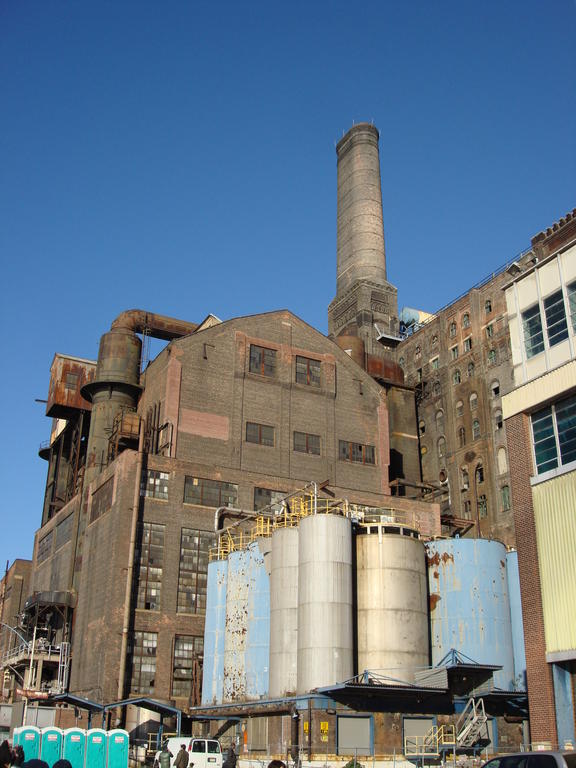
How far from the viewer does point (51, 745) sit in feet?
98.6

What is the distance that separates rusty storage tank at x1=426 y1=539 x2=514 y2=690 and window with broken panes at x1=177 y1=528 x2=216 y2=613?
14831 millimetres

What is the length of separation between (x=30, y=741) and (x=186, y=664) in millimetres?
17587

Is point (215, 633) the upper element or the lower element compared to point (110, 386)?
lower

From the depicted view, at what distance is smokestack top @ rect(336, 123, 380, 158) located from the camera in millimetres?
98875

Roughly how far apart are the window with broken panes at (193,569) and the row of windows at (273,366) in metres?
13.9

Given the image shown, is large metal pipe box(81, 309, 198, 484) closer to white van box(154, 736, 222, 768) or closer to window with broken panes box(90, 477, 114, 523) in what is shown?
window with broken panes box(90, 477, 114, 523)

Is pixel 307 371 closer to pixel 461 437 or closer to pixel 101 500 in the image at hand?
pixel 101 500

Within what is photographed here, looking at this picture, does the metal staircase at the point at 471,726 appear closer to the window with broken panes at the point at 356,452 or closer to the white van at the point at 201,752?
the white van at the point at 201,752

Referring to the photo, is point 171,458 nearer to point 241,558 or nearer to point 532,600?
point 241,558

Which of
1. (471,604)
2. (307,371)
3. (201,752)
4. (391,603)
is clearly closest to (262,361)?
(307,371)

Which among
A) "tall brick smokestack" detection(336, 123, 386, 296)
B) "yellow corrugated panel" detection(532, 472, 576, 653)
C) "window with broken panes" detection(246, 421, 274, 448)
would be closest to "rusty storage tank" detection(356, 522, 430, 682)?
"yellow corrugated panel" detection(532, 472, 576, 653)

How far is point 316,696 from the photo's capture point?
34.1 metres

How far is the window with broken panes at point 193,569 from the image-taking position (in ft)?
159

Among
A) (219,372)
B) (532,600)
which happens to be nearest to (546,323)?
(532,600)
